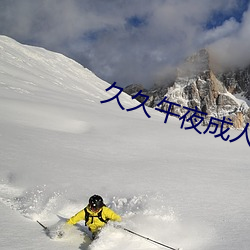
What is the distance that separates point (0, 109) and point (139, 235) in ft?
38.8

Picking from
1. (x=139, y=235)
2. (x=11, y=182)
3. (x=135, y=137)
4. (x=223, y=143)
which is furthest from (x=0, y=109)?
(x=139, y=235)

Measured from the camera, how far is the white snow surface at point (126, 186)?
193 inches

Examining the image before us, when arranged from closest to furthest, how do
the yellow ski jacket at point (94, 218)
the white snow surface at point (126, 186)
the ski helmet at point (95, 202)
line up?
the white snow surface at point (126, 186), the ski helmet at point (95, 202), the yellow ski jacket at point (94, 218)

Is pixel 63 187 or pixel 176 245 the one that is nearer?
pixel 176 245

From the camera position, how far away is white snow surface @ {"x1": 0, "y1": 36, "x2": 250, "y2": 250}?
4902 mm

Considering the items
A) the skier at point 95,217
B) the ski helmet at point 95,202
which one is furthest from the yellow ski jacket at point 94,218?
the ski helmet at point 95,202

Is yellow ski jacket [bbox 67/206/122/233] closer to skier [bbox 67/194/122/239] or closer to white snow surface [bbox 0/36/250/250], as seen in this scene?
skier [bbox 67/194/122/239]

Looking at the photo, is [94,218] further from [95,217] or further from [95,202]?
[95,202]

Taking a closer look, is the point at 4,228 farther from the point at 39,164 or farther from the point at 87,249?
the point at 39,164

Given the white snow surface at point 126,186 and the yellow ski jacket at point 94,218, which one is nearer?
the white snow surface at point 126,186

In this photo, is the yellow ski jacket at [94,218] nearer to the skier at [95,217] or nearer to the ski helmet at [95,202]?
the skier at [95,217]

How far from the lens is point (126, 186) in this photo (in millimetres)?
7129

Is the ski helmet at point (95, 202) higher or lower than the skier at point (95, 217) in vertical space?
higher

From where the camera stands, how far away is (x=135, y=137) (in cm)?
1284
